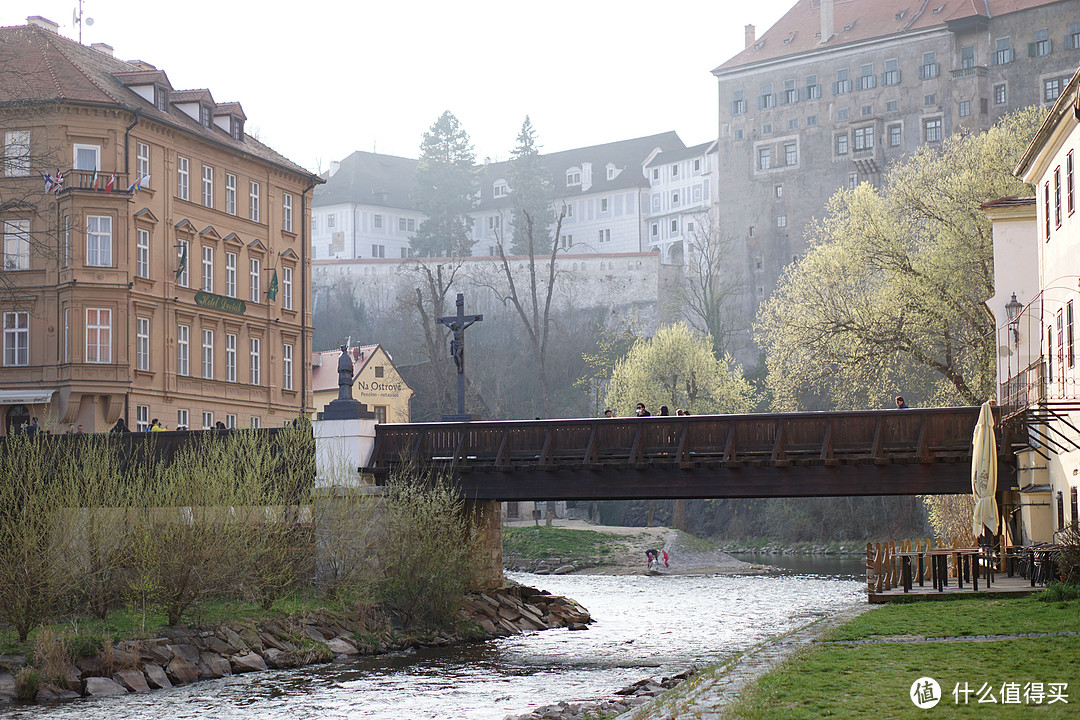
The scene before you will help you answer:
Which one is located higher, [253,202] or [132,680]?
[253,202]

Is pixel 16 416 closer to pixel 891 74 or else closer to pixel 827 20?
pixel 891 74

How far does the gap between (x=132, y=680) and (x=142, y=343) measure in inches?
909

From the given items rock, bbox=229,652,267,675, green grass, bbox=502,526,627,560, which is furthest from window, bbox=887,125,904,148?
rock, bbox=229,652,267,675

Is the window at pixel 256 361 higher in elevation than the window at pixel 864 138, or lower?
lower

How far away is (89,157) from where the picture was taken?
141 feet

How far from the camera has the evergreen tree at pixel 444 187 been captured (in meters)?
124

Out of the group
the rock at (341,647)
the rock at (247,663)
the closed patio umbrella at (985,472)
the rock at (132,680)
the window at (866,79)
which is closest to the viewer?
the rock at (132,680)

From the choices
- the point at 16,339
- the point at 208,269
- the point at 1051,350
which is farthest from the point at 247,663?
the point at 208,269

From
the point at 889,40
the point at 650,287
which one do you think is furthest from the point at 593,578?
the point at 889,40

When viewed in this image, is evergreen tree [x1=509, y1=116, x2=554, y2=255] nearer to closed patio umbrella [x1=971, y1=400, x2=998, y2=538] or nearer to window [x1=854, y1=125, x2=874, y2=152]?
window [x1=854, y1=125, x2=874, y2=152]

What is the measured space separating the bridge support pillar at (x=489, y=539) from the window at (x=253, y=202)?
22094mm

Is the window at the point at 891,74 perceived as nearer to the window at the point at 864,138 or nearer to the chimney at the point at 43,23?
the window at the point at 864,138

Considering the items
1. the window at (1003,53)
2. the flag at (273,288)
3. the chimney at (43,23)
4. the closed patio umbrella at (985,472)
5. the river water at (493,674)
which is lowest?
the river water at (493,674)

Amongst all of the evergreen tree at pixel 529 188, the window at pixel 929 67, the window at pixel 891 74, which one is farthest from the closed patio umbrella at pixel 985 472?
the evergreen tree at pixel 529 188
